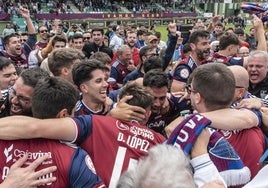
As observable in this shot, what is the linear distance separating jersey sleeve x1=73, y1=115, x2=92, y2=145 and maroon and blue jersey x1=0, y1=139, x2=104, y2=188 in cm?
12

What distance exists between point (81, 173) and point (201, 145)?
2.46 feet

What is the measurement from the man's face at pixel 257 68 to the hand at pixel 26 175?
10.5 ft

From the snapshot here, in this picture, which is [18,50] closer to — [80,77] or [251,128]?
[80,77]

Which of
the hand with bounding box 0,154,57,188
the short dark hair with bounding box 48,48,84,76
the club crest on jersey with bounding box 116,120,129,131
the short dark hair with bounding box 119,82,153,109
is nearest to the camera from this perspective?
the hand with bounding box 0,154,57,188

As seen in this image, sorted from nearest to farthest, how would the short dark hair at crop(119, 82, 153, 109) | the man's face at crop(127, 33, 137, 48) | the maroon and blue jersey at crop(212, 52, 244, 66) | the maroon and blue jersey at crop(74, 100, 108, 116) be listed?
1. the short dark hair at crop(119, 82, 153, 109)
2. the maroon and blue jersey at crop(74, 100, 108, 116)
3. the maroon and blue jersey at crop(212, 52, 244, 66)
4. the man's face at crop(127, 33, 137, 48)

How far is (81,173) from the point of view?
2141 mm

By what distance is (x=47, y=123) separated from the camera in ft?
7.32

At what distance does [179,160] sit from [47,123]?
107cm

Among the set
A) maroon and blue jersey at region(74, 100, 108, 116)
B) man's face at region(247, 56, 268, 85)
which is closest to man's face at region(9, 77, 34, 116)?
maroon and blue jersey at region(74, 100, 108, 116)

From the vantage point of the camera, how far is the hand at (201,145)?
1814mm

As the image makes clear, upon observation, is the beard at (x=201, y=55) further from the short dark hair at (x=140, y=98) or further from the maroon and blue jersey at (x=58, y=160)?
the maroon and blue jersey at (x=58, y=160)

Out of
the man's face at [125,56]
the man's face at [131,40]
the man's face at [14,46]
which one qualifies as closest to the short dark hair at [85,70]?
the man's face at [125,56]

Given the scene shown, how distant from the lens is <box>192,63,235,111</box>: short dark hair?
2.27 m

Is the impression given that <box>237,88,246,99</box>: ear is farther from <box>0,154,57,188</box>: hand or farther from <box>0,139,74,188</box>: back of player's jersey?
<box>0,154,57,188</box>: hand
